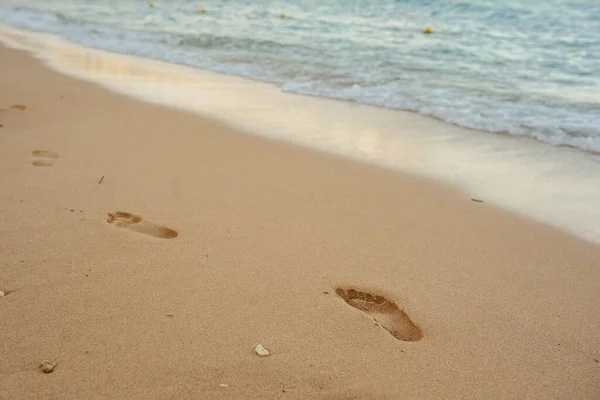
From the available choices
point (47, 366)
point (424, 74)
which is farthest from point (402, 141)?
point (47, 366)

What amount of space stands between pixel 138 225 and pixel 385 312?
4.14 feet

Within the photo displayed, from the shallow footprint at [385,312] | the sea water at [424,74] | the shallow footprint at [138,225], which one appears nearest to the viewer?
the shallow footprint at [385,312]

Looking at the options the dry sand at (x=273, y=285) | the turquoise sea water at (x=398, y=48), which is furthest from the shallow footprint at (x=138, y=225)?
the turquoise sea water at (x=398, y=48)

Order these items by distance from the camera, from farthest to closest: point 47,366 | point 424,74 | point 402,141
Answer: point 424,74
point 402,141
point 47,366

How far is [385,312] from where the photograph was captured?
2170 mm

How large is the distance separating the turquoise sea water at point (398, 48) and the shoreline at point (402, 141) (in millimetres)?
369

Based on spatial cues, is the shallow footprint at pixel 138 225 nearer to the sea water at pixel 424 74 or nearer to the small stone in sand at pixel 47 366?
the small stone in sand at pixel 47 366

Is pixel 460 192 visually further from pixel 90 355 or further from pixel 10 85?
pixel 10 85

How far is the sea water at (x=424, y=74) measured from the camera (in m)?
3.95

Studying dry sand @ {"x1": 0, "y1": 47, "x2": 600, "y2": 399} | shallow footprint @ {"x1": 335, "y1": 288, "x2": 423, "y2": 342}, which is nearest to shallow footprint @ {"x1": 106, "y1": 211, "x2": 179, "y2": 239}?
dry sand @ {"x1": 0, "y1": 47, "x2": 600, "y2": 399}

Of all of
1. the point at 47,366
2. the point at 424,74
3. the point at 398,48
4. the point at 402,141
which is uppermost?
the point at 398,48

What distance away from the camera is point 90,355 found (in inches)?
69.2

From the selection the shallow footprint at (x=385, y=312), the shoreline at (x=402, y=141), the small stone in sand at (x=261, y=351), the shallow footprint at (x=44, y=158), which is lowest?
the small stone in sand at (x=261, y=351)

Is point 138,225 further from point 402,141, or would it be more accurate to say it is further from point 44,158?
point 402,141
